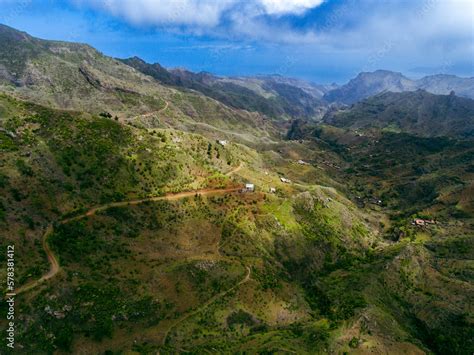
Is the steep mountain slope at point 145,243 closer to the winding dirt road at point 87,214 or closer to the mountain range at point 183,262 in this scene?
the mountain range at point 183,262

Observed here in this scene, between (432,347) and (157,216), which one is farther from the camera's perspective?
(157,216)

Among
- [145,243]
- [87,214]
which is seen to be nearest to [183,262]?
[145,243]

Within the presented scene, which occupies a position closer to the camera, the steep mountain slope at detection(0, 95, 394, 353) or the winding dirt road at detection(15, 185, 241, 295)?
the winding dirt road at detection(15, 185, 241, 295)

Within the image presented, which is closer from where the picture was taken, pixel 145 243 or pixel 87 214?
pixel 87 214

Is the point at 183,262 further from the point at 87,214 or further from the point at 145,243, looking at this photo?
the point at 87,214

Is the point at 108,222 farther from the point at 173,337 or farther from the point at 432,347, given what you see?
the point at 432,347

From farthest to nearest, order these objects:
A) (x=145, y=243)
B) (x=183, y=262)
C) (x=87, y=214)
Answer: (x=145, y=243), (x=87, y=214), (x=183, y=262)

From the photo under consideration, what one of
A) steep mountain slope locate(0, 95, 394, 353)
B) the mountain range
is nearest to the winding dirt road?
the mountain range

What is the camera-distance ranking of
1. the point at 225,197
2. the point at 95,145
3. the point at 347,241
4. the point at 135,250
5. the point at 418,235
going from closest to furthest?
the point at 135,250 < the point at 95,145 < the point at 225,197 < the point at 347,241 < the point at 418,235

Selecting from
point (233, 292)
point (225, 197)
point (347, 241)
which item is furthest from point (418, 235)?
point (233, 292)

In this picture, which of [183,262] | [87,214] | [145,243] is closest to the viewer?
[183,262]

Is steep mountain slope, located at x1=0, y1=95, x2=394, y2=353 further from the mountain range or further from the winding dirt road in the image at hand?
the winding dirt road
